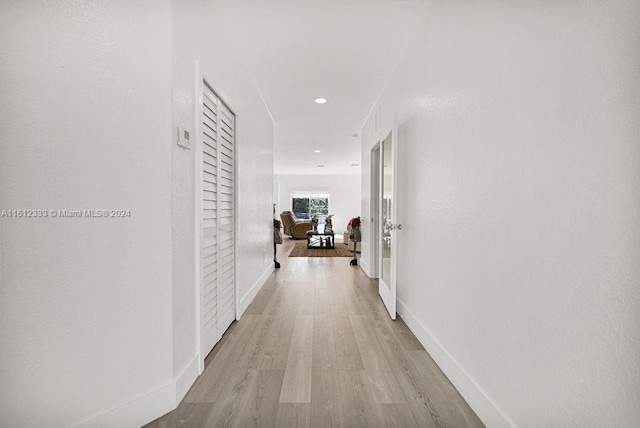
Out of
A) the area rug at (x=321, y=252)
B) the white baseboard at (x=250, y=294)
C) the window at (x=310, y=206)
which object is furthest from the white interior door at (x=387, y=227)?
the window at (x=310, y=206)

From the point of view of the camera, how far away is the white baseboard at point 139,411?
1.42 m

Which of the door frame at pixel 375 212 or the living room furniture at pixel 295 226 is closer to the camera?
the door frame at pixel 375 212

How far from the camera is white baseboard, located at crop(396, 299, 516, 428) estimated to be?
4.77 ft

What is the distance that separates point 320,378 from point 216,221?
1301mm

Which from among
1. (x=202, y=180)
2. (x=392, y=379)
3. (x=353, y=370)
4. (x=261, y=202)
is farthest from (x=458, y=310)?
(x=261, y=202)

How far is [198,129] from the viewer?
6.50 ft

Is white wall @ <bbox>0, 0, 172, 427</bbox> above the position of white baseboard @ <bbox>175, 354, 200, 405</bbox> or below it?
above

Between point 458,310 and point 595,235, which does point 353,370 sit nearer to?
point 458,310

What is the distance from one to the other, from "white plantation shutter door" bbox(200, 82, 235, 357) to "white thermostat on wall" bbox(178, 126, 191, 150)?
0.31 metres

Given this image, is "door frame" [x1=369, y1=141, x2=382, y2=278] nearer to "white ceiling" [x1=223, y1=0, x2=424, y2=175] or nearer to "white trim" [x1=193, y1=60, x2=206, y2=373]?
"white ceiling" [x1=223, y1=0, x2=424, y2=175]

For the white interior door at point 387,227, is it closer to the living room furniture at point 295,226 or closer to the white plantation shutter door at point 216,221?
the white plantation shutter door at point 216,221

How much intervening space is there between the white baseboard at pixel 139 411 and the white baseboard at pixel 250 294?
1.31 metres

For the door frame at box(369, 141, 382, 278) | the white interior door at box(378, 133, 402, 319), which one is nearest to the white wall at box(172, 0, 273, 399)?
the white interior door at box(378, 133, 402, 319)

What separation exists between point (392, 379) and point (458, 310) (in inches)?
22.5
